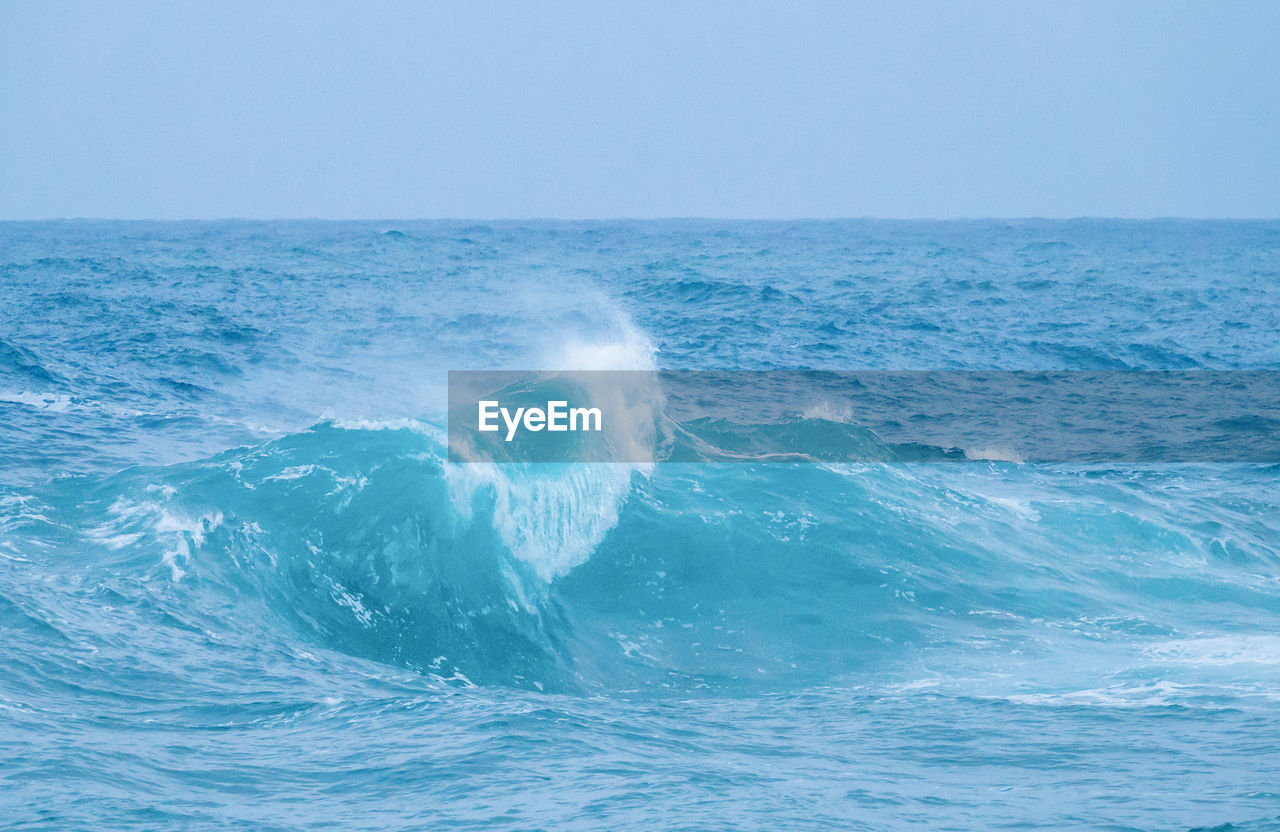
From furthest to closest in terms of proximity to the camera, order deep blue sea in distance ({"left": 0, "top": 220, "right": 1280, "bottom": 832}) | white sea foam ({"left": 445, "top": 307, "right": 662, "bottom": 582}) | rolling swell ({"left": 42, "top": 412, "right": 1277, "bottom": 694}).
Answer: white sea foam ({"left": 445, "top": 307, "right": 662, "bottom": 582}) < rolling swell ({"left": 42, "top": 412, "right": 1277, "bottom": 694}) < deep blue sea in distance ({"left": 0, "top": 220, "right": 1280, "bottom": 832})

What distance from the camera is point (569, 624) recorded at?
14.2 metres

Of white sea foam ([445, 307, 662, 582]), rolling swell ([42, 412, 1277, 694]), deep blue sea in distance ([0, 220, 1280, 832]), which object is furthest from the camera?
white sea foam ([445, 307, 662, 582])

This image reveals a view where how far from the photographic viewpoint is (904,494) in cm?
1850

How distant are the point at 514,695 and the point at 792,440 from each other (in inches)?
416

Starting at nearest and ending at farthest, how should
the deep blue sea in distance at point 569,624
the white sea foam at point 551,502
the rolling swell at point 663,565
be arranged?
the deep blue sea in distance at point 569,624, the rolling swell at point 663,565, the white sea foam at point 551,502

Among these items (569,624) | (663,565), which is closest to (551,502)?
(663,565)

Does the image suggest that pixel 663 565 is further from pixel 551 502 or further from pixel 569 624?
pixel 569 624

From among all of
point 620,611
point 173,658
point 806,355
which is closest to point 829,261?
point 806,355

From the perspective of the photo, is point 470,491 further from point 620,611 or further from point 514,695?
point 514,695

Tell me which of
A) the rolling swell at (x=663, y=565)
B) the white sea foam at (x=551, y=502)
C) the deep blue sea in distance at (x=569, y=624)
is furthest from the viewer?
the white sea foam at (x=551, y=502)

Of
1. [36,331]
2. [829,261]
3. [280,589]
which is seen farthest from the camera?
[829,261]

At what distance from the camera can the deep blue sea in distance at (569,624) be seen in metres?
8.71

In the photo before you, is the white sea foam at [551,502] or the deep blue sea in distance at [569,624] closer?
the deep blue sea in distance at [569,624]

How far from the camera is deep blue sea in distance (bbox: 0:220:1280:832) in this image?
8711 mm
